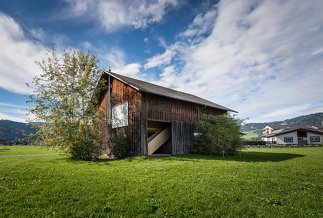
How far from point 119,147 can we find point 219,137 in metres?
9.19

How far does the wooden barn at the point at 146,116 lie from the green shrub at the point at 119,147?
52 centimetres

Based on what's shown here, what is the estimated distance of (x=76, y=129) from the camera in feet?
51.9

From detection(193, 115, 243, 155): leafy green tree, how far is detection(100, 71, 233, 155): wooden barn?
1.14 metres

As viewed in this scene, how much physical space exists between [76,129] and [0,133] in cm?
23729

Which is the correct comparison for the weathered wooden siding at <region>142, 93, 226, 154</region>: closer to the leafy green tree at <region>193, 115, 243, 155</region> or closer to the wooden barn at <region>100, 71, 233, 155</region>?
the wooden barn at <region>100, 71, 233, 155</region>

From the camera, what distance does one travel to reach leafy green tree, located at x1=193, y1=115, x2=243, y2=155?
19.0 m

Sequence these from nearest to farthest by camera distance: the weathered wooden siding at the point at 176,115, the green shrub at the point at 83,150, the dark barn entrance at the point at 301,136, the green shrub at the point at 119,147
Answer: the green shrub at the point at 83,150
the green shrub at the point at 119,147
the weathered wooden siding at the point at 176,115
the dark barn entrance at the point at 301,136

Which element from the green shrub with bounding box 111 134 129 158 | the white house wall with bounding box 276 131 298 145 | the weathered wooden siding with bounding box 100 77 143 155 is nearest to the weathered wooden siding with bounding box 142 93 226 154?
the weathered wooden siding with bounding box 100 77 143 155

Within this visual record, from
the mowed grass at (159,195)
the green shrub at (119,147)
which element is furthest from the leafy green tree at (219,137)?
the mowed grass at (159,195)

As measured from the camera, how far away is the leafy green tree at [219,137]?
1903cm

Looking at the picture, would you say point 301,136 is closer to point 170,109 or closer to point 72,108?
point 170,109

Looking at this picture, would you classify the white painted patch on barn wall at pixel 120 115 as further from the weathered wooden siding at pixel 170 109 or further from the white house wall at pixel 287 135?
the white house wall at pixel 287 135

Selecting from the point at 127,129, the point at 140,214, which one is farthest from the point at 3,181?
the point at 127,129

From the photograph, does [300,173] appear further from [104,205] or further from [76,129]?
[76,129]
